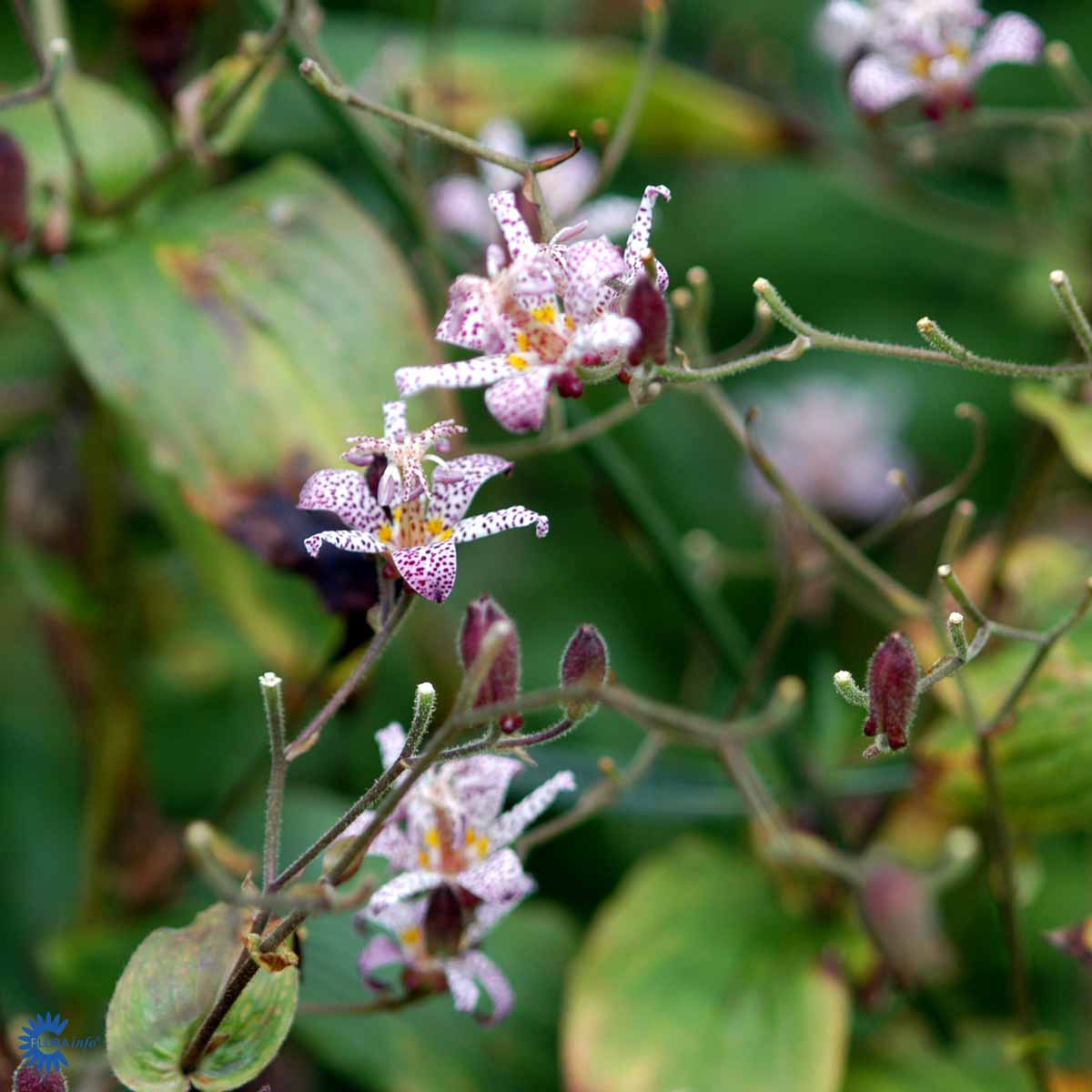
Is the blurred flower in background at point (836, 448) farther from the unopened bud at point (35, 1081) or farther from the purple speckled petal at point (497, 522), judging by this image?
the unopened bud at point (35, 1081)

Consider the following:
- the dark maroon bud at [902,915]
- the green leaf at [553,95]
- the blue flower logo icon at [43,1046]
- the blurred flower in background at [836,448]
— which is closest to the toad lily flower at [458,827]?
the blue flower logo icon at [43,1046]

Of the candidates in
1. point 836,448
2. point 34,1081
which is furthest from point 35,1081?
point 836,448

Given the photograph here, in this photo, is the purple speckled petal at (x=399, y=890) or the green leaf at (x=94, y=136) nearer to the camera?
the purple speckled petal at (x=399, y=890)

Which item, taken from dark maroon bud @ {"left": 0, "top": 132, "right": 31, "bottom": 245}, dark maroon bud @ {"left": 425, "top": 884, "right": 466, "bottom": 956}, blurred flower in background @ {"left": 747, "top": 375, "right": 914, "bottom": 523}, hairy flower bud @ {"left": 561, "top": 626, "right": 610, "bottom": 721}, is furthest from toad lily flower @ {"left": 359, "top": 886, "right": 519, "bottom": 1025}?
blurred flower in background @ {"left": 747, "top": 375, "right": 914, "bottom": 523}

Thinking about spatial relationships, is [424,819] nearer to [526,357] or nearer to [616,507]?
[526,357]

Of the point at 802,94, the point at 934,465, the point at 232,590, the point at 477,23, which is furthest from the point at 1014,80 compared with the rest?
the point at 232,590

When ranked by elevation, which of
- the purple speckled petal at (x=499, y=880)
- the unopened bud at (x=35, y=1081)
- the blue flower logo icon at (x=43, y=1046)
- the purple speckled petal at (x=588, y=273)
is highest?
the purple speckled petal at (x=588, y=273)

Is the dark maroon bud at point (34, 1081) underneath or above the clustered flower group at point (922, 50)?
underneath
